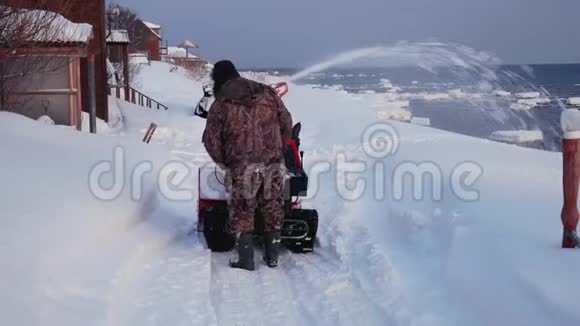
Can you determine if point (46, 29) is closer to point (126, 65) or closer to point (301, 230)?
point (301, 230)

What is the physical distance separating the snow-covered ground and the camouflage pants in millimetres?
433

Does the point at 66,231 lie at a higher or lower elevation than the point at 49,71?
lower

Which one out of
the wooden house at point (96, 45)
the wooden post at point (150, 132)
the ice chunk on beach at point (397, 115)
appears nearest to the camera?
the wooden post at point (150, 132)

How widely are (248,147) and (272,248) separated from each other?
970 millimetres

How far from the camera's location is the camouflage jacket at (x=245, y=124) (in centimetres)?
652

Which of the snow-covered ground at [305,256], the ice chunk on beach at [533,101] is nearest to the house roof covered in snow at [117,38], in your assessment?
the ice chunk on beach at [533,101]

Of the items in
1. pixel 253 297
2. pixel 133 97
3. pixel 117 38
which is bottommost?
pixel 253 297

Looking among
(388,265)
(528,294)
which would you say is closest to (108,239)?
(388,265)

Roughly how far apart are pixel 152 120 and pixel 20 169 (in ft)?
54.3

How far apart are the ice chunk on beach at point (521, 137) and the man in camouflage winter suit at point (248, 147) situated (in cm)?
1647

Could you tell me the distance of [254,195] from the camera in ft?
21.7

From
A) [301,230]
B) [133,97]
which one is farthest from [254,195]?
[133,97]

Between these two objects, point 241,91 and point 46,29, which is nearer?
point 241,91

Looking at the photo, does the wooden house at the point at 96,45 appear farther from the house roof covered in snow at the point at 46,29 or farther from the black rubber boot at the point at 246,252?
the black rubber boot at the point at 246,252
